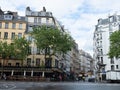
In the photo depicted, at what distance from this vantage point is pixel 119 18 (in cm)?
9025

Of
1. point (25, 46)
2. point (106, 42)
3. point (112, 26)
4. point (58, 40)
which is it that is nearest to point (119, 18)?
point (112, 26)

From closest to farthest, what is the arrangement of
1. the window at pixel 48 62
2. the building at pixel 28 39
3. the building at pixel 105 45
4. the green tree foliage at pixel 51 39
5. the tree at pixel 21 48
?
the green tree foliage at pixel 51 39, the tree at pixel 21 48, the building at pixel 28 39, the window at pixel 48 62, the building at pixel 105 45

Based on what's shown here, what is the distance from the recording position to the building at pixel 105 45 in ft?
280

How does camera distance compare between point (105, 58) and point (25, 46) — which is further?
point (105, 58)

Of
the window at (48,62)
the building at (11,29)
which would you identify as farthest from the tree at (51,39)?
the building at (11,29)

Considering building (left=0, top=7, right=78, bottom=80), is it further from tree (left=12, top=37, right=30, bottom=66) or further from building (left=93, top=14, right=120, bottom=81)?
building (left=93, top=14, right=120, bottom=81)

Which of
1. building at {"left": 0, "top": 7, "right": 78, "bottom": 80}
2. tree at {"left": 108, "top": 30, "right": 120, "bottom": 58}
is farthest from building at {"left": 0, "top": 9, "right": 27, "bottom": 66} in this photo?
tree at {"left": 108, "top": 30, "right": 120, "bottom": 58}

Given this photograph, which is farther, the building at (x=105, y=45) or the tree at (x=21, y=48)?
the building at (x=105, y=45)

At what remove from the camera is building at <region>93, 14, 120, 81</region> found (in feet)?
280

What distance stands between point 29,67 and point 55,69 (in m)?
7.69

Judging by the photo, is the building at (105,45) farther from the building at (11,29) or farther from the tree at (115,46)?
the building at (11,29)

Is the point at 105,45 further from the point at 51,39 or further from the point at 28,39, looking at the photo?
the point at 51,39

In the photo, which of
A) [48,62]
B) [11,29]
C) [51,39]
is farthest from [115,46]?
[11,29]

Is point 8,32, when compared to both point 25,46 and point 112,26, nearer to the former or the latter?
point 25,46
